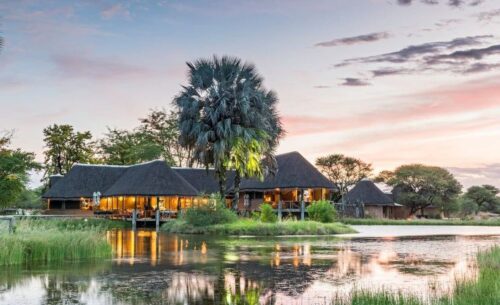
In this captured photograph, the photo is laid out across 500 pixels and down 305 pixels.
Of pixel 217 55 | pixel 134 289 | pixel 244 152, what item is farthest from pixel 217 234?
pixel 134 289

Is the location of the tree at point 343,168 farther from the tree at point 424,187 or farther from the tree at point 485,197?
the tree at point 485,197

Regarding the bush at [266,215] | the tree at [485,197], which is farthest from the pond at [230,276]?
the tree at [485,197]

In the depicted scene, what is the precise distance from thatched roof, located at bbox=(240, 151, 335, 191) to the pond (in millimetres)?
30031

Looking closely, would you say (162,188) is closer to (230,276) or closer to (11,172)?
A: (11,172)

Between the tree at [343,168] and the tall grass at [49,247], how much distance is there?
69.9 metres

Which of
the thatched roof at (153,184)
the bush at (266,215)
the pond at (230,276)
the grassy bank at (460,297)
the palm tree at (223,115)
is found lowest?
the pond at (230,276)

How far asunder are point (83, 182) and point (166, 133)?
2171cm

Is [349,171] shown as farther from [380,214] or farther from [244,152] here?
[244,152]

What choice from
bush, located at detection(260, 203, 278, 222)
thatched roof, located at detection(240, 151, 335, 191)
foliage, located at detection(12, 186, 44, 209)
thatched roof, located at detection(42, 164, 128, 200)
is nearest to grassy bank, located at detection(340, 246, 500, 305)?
bush, located at detection(260, 203, 278, 222)

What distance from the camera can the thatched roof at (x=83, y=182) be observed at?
5703cm

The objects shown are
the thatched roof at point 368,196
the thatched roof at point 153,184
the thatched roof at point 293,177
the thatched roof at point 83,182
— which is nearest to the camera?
the thatched roof at point 153,184

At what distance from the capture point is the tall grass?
17212 millimetres

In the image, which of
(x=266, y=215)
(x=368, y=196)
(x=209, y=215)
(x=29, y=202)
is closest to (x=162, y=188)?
(x=209, y=215)

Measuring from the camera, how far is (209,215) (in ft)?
128
